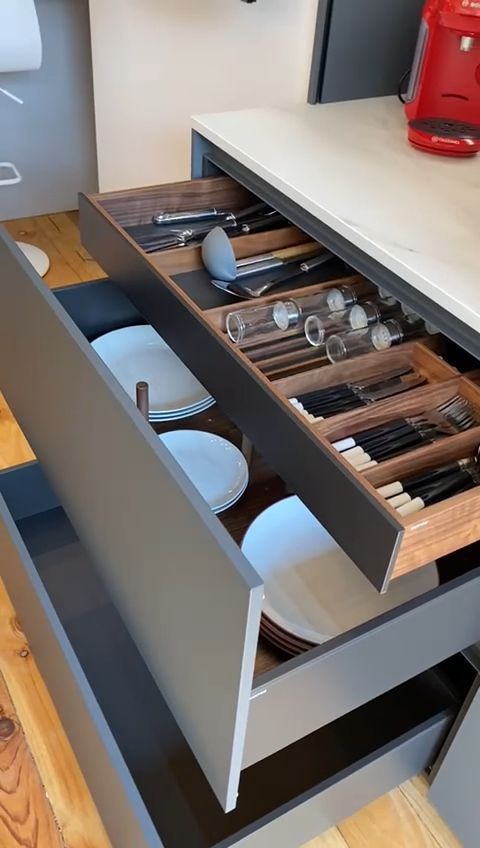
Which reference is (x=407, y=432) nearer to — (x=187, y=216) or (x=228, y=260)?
(x=228, y=260)

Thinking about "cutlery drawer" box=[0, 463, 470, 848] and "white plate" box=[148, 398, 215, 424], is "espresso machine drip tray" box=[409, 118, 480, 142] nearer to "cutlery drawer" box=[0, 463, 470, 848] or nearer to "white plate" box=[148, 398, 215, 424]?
Result: "white plate" box=[148, 398, 215, 424]

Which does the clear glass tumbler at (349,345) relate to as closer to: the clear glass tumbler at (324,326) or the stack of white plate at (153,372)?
the clear glass tumbler at (324,326)

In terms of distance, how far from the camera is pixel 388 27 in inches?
49.4

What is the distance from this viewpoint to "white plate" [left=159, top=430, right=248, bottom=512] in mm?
1216

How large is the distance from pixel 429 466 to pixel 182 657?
322 mm

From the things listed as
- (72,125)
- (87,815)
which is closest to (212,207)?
(87,815)

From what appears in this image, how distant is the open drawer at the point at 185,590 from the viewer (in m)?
0.63

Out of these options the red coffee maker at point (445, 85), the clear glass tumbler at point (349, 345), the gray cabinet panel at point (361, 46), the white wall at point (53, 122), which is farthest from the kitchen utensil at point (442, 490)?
the white wall at point (53, 122)

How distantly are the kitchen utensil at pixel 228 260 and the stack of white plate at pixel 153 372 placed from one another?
0.30 metres

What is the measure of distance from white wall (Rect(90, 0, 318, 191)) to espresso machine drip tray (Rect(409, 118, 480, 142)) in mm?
321

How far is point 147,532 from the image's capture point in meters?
0.73

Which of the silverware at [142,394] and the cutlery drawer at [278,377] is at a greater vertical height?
the cutlery drawer at [278,377]

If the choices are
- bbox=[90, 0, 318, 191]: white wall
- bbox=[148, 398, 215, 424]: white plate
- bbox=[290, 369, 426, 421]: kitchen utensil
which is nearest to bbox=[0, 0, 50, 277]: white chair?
bbox=[90, 0, 318, 191]: white wall

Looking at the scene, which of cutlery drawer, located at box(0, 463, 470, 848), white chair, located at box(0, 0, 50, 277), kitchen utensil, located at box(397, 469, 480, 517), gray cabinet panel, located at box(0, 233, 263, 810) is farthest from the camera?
white chair, located at box(0, 0, 50, 277)
